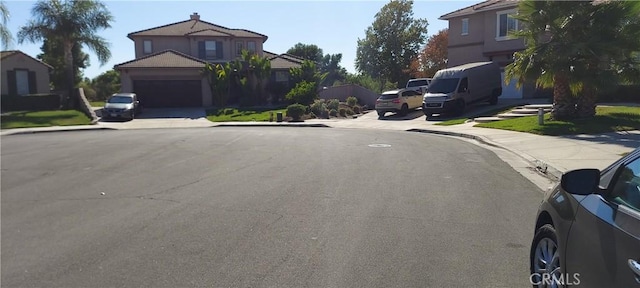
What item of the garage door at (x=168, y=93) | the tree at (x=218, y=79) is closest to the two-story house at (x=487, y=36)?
the tree at (x=218, y=79)

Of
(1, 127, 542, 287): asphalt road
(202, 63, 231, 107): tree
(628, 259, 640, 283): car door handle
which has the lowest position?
(1, 127, 542, 287): asphalt road

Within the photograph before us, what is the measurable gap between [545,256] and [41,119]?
3521cm

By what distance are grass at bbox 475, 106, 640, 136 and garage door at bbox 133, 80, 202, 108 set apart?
2800 cm

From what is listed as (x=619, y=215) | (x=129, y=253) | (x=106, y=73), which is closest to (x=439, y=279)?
(x=619, y=215)

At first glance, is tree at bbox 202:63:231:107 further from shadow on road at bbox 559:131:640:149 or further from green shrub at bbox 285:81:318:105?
shadow on road at bbox 559:131:640:149

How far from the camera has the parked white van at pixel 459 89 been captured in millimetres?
28875

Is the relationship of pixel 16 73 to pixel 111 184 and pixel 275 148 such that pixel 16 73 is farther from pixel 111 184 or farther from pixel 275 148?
pixel 111 184

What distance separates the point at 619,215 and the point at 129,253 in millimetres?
4770

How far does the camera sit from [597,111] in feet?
70.6

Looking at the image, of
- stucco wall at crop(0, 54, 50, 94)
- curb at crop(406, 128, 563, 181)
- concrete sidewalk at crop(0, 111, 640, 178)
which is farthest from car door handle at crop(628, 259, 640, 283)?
stucco wall at crop(0, 54, 50, 94)

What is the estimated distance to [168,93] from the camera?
4319cm

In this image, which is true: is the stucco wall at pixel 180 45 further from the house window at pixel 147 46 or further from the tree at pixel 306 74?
the tree at pixel 306 74

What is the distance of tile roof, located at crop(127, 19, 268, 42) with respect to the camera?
155 feet

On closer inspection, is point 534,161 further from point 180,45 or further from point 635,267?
point 180,45
